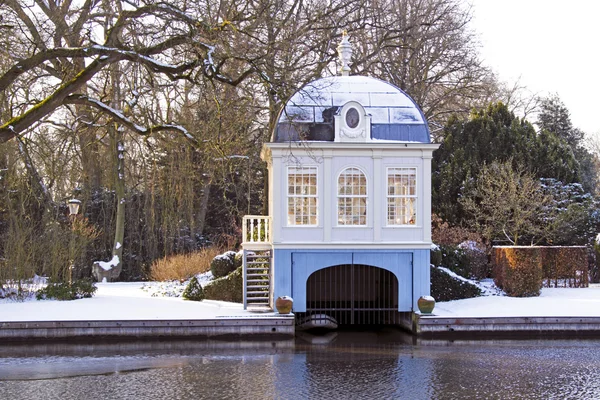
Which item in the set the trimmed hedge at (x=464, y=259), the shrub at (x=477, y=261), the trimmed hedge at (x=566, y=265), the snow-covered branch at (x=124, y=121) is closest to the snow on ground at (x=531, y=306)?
the trimmed hedge at (x=566, y=265)

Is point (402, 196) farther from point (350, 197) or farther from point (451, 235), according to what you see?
point (451, 235)

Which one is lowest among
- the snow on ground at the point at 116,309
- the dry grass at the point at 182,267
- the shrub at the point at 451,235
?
the snow on ground at the point at 116,309

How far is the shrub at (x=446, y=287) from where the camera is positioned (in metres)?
19.1

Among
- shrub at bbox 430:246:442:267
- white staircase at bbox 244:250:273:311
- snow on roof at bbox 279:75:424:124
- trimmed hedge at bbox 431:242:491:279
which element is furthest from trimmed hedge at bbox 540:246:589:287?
white staircase at bbox 244:250:273:311

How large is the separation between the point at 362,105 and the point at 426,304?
4.54 metres

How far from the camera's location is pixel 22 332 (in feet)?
50.1

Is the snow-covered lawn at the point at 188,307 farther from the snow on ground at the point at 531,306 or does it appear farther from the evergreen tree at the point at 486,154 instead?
the evergreen tree at the point at 486,154

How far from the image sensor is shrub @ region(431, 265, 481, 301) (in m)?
19.1

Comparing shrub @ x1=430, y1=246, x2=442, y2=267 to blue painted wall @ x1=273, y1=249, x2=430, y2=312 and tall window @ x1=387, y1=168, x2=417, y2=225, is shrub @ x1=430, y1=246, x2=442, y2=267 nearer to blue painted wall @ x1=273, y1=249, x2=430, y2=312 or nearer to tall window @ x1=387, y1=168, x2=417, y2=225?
blue painted wall @ x1=273, y1=249, x2=430, y2=312

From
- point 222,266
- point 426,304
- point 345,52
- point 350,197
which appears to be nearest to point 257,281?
point 222,266

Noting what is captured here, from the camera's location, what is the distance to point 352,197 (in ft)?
56.3

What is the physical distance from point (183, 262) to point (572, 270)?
428 inches

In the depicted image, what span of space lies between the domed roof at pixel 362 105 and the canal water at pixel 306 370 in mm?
4465

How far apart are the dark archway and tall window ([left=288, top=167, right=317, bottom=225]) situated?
6.74 ft
